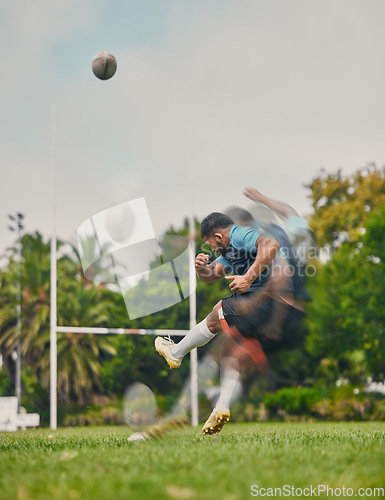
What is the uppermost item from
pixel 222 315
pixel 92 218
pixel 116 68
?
pixel 116 68

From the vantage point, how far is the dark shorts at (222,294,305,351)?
15.0 feet

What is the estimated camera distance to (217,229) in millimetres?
4688

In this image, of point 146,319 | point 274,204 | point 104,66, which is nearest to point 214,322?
point 274,204

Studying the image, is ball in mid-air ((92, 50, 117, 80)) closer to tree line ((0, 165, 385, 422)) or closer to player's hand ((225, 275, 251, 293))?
player's hand ((225, 275, 251, 293))

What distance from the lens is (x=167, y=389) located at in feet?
95.3

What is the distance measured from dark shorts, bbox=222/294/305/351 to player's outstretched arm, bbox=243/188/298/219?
60 centimetres

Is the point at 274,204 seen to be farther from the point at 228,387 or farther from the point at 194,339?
the point at 228,387

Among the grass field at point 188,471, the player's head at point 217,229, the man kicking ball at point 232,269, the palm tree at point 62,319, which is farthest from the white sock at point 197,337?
the palm tree at point 62,319

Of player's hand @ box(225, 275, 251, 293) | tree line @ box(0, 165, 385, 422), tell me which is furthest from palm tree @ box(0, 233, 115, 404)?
player's hand @ box(225, 275, 251, 293)

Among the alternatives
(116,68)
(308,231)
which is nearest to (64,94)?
(116,68)

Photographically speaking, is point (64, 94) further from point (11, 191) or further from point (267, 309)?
point (11, 191)

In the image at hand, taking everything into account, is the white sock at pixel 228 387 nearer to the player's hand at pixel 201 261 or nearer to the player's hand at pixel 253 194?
the player's hand at pixel 201 261

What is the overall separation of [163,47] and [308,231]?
52.8 ft

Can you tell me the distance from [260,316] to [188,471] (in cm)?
175
